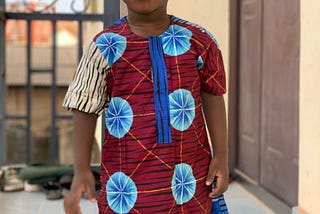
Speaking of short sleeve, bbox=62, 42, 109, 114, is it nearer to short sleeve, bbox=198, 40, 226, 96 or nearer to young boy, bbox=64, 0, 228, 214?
young boy, bbox=64, 0, 228, 214

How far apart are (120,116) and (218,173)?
26cm

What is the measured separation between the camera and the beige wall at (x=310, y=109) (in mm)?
2064

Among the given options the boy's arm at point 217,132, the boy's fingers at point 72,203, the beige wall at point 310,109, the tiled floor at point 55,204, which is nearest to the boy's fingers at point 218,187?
the boy's arm at point 217,132

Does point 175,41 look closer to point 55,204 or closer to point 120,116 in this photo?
point 120,116

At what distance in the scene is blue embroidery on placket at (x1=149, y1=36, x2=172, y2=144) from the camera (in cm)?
110

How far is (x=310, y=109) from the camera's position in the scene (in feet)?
6.96

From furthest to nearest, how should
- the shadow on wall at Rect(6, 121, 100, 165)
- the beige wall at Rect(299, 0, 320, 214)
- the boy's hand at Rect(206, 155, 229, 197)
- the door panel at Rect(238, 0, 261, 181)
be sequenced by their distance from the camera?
1. the shadow on wall at Rect(6, 121, 100, 165)
2. the door panel at Rect(238, 0, 261, 181)
3. the beige wall at Rect(299, 0, 320, 214)
4. the boy's hand at Rect(206, 155, 229, 197)

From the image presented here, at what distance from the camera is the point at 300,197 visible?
2.22 m

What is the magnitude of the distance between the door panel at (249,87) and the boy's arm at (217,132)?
5.73 ft

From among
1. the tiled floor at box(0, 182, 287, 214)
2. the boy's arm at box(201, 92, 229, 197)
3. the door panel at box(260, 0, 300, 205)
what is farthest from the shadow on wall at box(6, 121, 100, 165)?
the boy's arm at box(201, 92, 229, 197)

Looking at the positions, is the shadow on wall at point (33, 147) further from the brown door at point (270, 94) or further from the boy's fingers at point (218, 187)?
the boy's fingers at point (218, 187)

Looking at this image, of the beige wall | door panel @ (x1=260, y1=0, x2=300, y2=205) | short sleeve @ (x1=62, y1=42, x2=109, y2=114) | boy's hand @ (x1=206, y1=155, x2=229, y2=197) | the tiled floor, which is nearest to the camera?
short sleeve @ (x1=62, y1=42, x2=109, y2=114)

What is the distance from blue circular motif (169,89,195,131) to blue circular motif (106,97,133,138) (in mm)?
85

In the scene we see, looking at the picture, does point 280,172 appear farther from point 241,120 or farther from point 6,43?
point 6,43
